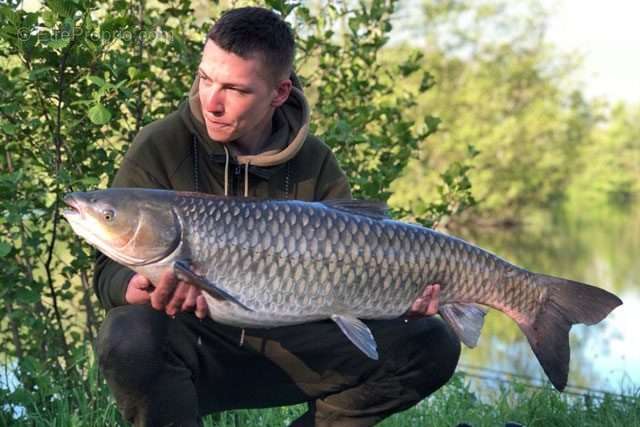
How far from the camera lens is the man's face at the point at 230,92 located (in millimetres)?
2533

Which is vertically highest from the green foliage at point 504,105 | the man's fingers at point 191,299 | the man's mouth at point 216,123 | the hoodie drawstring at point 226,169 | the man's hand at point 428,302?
the man's mouth at point 216,123

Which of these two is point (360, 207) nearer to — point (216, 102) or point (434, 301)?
point (434, 301)

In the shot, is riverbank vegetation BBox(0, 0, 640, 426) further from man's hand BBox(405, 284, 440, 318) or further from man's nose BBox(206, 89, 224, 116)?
man's hand BBox(405, 284, 440, 318)

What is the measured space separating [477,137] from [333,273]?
22383 mm

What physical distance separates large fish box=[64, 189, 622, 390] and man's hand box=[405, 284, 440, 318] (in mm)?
17

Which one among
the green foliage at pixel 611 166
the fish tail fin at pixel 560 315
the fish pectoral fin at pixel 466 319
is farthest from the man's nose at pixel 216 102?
the green foliage at pixel 611 166

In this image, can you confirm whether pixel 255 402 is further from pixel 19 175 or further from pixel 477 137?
pixel 477 137

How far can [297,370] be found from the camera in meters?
2.69

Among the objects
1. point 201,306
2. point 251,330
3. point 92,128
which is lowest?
point 251,330

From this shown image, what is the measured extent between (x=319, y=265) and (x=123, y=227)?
0.46 metres

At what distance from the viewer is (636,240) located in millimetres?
22406

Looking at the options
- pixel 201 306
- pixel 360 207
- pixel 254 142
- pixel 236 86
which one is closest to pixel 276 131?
pixel 254 142

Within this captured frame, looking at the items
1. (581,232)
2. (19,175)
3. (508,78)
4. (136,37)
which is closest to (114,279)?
(19,175)

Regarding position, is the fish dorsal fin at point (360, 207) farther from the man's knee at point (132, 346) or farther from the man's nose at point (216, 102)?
the man's knee at point (132, 346)
